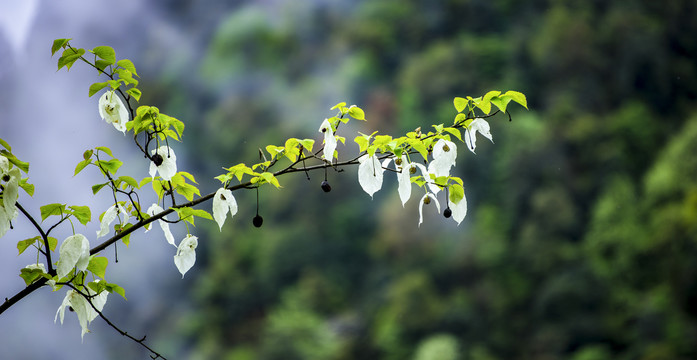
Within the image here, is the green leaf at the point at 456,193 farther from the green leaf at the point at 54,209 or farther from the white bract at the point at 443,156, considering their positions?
the green leaf at the point at 54,209

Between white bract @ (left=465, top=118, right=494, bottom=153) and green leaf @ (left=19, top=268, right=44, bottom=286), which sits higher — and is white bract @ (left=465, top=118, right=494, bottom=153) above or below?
above

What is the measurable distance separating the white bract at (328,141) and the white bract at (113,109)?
336 millimetres

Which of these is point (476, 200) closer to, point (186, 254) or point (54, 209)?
point (186, 254)

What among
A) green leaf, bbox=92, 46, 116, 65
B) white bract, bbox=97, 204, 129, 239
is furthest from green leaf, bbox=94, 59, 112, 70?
white bract, bbox=97, 204, 129, 239

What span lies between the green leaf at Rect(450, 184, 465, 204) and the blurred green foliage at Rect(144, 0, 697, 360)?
19.1 feet

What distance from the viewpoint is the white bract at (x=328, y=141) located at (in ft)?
3.46

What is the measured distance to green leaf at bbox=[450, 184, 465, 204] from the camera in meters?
1.05

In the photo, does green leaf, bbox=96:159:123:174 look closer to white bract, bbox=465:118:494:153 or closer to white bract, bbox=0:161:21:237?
white bract, bbox=0:161:21:237

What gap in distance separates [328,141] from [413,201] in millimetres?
6383

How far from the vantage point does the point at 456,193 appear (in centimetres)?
105

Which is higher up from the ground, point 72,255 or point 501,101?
point 501,101

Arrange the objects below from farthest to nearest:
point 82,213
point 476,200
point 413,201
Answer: point 476,200
point 413,201
point 82,213

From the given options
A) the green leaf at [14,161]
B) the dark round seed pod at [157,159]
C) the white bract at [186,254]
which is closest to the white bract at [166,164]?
the dark round seed pod at [157,159]

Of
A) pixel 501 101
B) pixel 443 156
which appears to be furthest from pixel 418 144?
pixel 501 101
